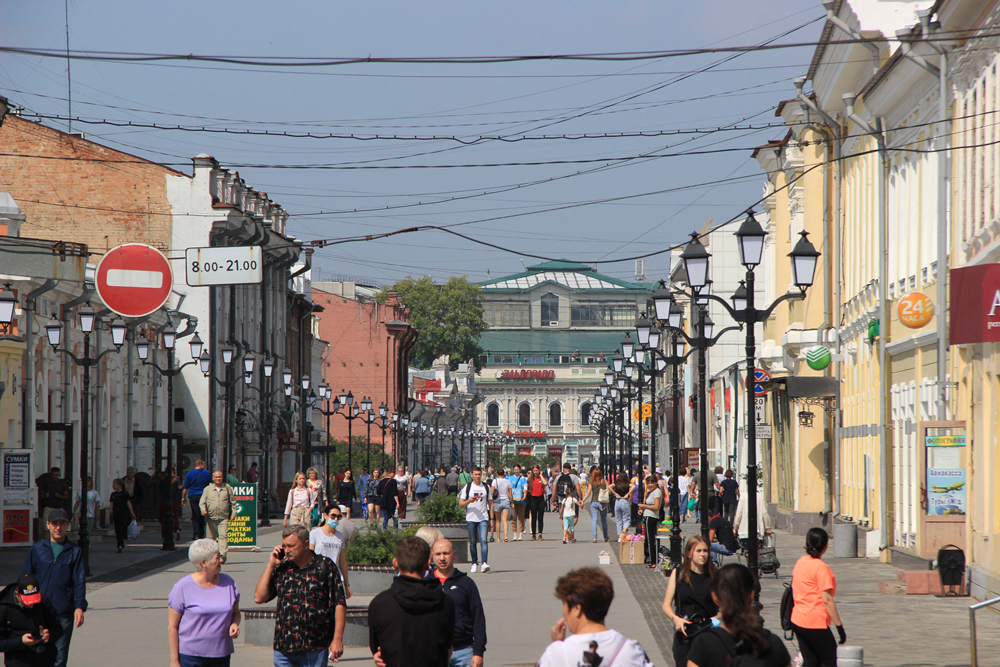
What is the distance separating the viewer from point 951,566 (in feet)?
Answer: 58.2

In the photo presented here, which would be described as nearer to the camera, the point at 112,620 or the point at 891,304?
the point at 112,620

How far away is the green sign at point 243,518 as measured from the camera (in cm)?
2634

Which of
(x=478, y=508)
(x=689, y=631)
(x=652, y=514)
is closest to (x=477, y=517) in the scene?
(x=478, y=508)

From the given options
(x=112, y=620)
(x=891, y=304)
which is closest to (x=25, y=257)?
(x=112, y=620)

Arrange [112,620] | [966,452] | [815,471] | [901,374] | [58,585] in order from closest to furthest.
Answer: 1. [58,585]
2. [112,620]
3. [966,452]
4. [901,374]
5. [815,471]

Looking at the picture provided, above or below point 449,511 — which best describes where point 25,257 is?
above

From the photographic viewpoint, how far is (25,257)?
96.9ft

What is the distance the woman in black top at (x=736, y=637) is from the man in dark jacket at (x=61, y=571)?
17.9 feet

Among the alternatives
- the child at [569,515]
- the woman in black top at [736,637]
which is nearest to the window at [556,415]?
the child at [569,515]

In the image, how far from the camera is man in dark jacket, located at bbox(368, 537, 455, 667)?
295 inches

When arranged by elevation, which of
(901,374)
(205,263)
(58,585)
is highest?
(205,263)

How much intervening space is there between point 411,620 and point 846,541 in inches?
760

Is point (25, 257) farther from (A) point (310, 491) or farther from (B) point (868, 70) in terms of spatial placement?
(B) point (868, 70)

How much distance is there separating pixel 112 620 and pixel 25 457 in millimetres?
10724
